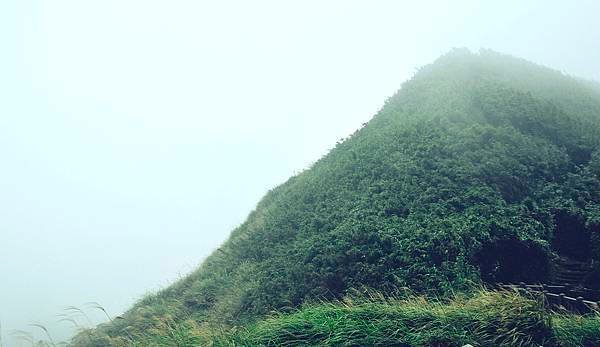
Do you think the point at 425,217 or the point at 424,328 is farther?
the point at 425,217

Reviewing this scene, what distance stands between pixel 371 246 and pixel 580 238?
4.58 meters

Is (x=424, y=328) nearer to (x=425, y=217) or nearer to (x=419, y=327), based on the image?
(x=419, y=327)

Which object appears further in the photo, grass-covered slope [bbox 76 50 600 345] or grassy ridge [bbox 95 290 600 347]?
grass-covered slope [bbox 76 50 600 345]

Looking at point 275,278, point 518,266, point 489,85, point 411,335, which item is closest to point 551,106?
point 489,85

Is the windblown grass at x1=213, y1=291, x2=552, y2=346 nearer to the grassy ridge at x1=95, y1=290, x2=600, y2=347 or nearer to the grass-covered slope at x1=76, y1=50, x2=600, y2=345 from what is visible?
the grassy ridge at x1=95, y1=290, x2=600, y2=347

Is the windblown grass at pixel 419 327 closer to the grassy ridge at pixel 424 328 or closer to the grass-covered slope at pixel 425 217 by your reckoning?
the grassy ridge at pixel 424 328

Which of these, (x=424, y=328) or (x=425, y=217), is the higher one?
(x=425, y=217)

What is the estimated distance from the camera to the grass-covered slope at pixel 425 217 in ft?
32.5

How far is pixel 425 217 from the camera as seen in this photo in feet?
35.2

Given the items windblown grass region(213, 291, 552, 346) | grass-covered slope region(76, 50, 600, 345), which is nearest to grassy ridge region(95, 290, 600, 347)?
windblown grass region(213, 291, 552, 346)

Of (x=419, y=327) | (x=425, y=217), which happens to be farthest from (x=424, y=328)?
(x=425, y=217)

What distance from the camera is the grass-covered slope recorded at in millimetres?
9906

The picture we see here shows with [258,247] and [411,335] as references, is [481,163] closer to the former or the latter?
[258,247]

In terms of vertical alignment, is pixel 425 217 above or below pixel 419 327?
above
